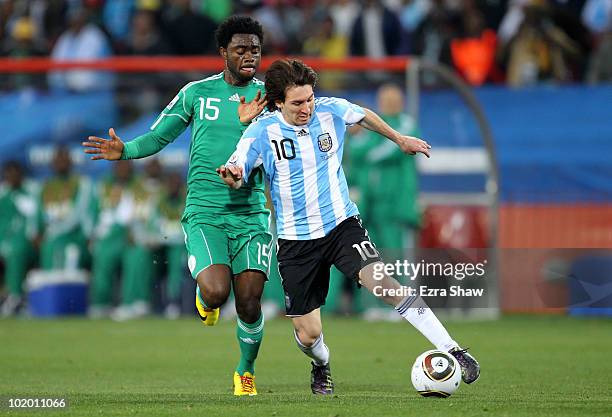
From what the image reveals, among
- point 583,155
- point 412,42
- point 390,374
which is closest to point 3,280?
point 412,42

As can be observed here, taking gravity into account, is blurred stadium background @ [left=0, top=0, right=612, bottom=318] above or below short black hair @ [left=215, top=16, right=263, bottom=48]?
below

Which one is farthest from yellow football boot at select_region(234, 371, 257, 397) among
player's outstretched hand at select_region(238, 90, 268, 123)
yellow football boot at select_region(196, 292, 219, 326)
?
player's outstretched hand at select_region(238, 90, 268, 123)

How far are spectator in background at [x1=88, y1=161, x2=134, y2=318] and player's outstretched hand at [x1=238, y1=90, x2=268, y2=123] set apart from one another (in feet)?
31.2

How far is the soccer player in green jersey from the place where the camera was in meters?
10.1

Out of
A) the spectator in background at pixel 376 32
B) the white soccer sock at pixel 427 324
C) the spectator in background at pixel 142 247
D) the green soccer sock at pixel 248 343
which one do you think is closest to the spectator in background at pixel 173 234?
the spectator in background at pixel 142 247

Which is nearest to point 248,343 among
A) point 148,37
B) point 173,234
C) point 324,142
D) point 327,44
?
point 324,142

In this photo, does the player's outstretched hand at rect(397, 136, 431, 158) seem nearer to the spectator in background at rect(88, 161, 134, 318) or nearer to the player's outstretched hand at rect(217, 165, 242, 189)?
the player's outstretched hand at rect(217, 165, 242, 189)

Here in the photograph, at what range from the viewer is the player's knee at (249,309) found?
10094mm

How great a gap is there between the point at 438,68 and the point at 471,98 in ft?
2.21

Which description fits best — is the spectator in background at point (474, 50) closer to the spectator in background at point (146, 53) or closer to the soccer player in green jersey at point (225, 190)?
the spectator in background at point (146, 53)

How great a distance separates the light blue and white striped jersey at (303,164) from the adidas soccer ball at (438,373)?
48.2 inches

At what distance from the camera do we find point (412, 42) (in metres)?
21.2

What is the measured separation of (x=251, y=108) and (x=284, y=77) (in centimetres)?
62

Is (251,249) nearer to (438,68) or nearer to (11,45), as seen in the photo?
(438,68)
